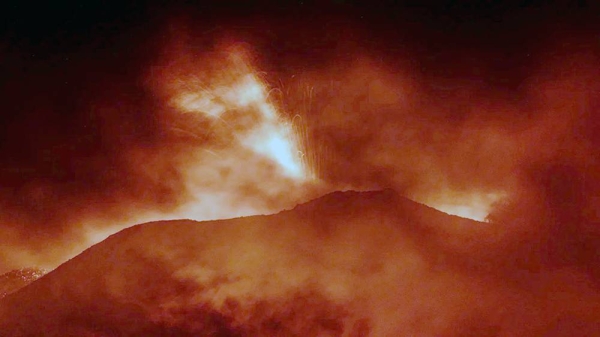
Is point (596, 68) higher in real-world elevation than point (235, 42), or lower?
lower

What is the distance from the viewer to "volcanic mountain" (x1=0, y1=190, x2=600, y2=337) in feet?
20.2

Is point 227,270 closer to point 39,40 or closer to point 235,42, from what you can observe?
point 235,42

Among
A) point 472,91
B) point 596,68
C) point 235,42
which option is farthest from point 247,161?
point 596,68

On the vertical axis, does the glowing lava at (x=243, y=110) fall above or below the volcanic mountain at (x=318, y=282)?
above

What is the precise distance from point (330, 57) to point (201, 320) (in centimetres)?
504

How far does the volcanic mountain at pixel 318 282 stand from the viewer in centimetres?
615

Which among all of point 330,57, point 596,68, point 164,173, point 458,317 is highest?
point 330,57

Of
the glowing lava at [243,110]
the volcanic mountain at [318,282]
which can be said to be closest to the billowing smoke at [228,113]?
the glowing lava at [243,110]

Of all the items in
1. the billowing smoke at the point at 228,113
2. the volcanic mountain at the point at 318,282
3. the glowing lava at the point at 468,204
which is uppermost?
the billowing smoke at the point at 228,113

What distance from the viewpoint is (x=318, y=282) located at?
23.0 ft

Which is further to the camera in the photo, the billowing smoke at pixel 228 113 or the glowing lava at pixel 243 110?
the glowing lava at pixel 243 110

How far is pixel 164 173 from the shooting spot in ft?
29.8

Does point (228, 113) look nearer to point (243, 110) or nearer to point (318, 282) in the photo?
point (243, 110)

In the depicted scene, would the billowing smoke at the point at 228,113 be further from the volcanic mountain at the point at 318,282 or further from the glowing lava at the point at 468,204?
the volcanic mountain at the point at 318,282
